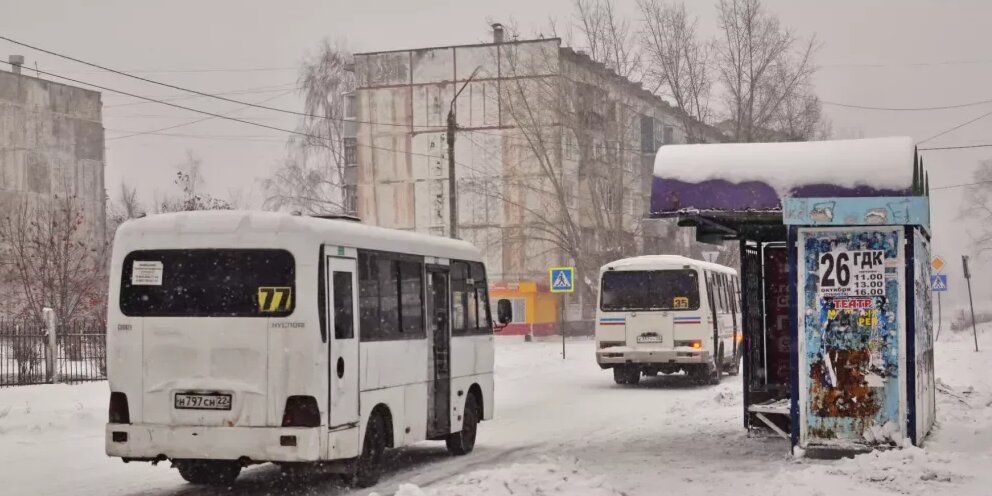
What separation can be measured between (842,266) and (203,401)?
22.0 ft

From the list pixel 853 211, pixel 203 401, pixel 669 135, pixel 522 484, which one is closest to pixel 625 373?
pixel 853 211

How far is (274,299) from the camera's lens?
11.6m

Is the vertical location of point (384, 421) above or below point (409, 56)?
below

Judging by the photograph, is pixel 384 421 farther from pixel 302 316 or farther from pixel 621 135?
pixel 621 135

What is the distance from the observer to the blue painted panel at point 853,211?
1331 cm

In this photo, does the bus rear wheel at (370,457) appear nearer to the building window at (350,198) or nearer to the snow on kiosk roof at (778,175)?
the snow on kiosk roof at (778,175)

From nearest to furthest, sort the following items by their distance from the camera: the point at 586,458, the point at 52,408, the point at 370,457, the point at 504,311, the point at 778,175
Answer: the point at 370,457, the point at 778,175, the point at 586,458, the point at 504,311, the point at 52,408

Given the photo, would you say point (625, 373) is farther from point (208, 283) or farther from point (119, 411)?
point (119, 411)

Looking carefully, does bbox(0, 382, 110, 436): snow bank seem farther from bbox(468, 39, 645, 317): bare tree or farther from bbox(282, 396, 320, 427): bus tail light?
bbox(468, 39, 645, 317): bare tree

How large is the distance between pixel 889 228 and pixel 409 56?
58.1 m

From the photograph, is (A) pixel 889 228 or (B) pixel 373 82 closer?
(A) pixel 889 228

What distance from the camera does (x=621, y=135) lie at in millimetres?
57219

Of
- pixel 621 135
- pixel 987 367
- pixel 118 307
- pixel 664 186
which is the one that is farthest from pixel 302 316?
pixel 621 135

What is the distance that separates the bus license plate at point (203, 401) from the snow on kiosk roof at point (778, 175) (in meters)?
5.32
